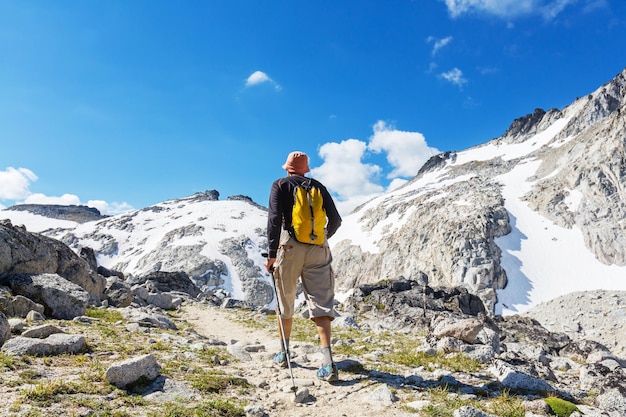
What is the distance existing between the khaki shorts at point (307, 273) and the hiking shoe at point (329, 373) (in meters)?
0.88

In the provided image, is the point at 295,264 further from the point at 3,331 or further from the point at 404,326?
the point at 404,326

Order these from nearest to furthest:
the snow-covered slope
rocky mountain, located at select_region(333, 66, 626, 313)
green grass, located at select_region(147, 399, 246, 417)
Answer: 1. green grass, located at select_region(147, 399, 246, 417)
2. rocky mountain, located at select_region(333, 66, 626, 313)
3. the snow-covered slope

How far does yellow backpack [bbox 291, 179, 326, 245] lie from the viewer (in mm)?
6895

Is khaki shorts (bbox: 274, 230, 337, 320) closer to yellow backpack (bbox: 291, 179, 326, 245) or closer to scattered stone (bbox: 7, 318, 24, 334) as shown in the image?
yellow backpack (bbox: 291, 179, 326, 245)

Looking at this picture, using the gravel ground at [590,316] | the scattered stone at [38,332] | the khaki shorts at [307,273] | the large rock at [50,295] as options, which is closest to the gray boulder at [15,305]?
the large rock at [50,295]

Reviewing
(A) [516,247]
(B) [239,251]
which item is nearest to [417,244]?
(A) [516,247]

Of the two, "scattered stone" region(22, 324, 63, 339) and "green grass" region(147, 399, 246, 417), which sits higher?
"scattered stone" region(22, 324, 63, 339)

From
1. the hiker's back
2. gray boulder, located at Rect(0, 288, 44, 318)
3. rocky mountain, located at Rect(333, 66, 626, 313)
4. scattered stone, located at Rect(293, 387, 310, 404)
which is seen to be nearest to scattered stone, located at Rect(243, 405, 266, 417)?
scattered stone, located at Rect(293, 387, 310, 404)

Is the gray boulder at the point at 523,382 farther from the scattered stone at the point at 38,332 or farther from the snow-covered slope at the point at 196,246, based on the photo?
the snow-covered slope at the point at 196,246

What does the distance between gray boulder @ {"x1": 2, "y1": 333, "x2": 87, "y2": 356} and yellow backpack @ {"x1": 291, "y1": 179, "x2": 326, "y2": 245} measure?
4.70 meters

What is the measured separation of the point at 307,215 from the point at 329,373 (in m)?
2.84

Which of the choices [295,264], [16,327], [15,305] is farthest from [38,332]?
[295,264]

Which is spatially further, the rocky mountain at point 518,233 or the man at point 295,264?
the rocky mountain at point 518,233

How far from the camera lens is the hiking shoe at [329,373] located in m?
6.56
